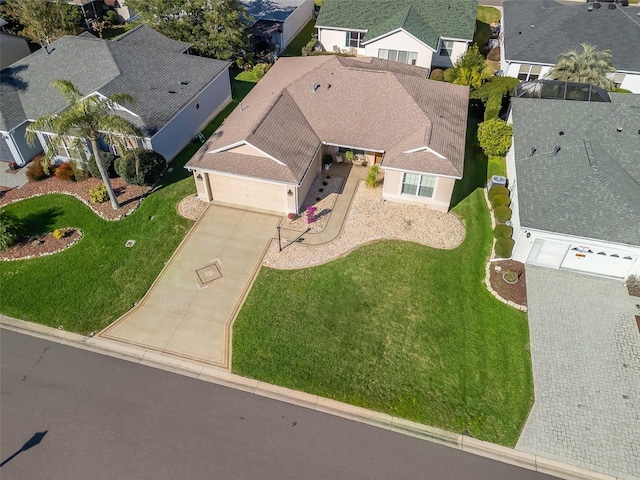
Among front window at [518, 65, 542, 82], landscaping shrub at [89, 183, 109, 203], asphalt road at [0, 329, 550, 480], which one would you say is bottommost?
asphalt road at [0, 329, 550, 480]

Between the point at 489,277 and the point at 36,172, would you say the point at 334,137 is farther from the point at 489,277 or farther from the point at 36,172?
the point at 36,172

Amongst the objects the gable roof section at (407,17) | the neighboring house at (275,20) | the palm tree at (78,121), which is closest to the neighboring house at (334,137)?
the palm tree at (78,121)

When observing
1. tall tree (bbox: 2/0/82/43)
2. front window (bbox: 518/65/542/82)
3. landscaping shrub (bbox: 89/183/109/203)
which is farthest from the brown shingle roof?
tall tree (bbox: 2/0/82/43)

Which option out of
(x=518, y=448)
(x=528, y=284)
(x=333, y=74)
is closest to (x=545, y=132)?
(x=528, y=284)

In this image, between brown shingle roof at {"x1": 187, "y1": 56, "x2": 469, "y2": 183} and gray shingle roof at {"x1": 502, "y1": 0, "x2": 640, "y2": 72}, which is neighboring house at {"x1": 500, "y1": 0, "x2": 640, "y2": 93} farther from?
brown shingle roof at {"x1": 187, "y1": 56, "x2": 469, "y2": 183}

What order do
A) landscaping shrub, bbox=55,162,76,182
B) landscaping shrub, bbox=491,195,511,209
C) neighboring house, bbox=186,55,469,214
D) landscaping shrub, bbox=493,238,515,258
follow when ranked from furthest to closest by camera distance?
landscaping shrub, bbox=55,162,76,182
landscaping shrub, bbox=491,195,511,209
neighboring house, bbox=186,55,469,214
landscaping shrub, bbox=493,238,515,258

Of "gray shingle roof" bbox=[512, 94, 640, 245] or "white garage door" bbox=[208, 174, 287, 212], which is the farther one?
"white garage door" bbox=[208, 174, 287, 212]
